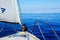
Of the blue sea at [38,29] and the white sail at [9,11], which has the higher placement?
the white sail at [9,11]

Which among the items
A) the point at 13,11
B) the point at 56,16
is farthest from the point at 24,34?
the point at 56,16

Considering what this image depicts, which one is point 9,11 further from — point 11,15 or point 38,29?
point 38,29

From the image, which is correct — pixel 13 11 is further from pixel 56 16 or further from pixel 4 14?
pixel 56 16

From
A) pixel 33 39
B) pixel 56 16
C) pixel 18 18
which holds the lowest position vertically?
pixel 56 16

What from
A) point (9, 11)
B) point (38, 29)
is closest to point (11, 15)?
point (9, 11)

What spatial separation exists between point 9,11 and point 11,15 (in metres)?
0.13

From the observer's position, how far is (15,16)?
7.62 meters

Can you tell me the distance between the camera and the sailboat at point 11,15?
7.49 meters

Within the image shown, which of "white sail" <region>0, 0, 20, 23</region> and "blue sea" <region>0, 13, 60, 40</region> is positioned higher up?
"white sail" <region>0, 0, 20, 23</region>

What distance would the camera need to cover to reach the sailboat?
295 inches

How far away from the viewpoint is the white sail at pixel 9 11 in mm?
7586

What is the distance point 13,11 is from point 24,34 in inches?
25.4

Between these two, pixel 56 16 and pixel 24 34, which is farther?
pixel 56 16

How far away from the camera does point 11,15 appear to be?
772 cm
